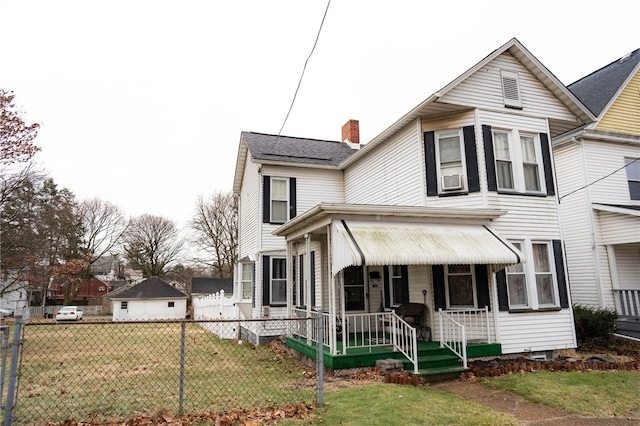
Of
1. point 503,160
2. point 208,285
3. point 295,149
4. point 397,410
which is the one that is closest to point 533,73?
point 503,160

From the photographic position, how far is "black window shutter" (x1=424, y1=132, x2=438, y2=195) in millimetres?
10523

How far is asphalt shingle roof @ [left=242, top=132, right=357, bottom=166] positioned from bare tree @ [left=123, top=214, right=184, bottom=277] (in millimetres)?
35597

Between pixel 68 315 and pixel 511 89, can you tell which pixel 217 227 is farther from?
pixel 511 89

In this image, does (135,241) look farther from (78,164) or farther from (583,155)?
(583,155)

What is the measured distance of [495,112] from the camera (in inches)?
418

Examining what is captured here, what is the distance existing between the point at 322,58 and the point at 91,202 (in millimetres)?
45999

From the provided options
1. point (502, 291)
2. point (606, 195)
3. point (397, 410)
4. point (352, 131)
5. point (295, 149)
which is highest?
point (352, 131)

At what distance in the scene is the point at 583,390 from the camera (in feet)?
22.6

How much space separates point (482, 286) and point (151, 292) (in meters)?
31.7

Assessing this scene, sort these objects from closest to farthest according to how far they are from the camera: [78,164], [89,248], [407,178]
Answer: [407,178]
[78,164]
[89,248]

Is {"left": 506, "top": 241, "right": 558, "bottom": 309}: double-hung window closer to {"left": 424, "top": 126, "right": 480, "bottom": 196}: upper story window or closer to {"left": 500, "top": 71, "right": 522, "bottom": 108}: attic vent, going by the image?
{"left": 424, "top": 126, "right": 480, "bottom": 196}: upper story window

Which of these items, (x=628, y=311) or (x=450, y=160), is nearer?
(x=450, y=160)

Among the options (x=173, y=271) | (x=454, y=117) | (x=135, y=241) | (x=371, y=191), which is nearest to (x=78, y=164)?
(x=135, y=241)

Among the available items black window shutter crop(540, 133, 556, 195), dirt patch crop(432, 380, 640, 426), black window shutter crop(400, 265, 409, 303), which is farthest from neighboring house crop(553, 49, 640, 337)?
dirt patch crop(432, 380, 640, 426)
